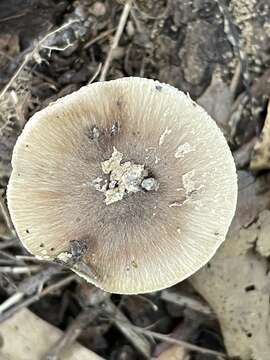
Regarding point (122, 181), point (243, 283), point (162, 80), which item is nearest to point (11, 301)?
point (122, 181)

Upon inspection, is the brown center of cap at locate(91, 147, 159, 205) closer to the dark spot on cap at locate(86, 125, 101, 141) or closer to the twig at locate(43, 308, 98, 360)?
the dark spot on cap at locate(86, 125, 101, 141)

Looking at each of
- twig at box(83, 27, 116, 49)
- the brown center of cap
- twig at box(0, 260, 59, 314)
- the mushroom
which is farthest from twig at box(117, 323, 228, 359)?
twig at box(83, 27, 116, 49)

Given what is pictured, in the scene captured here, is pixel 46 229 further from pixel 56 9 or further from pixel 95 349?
pixel 56 9

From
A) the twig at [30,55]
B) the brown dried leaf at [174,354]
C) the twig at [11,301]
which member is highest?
the twig at [30,55]

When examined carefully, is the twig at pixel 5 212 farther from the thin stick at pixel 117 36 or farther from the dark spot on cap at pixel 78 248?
the thin stick at pixel 117 36

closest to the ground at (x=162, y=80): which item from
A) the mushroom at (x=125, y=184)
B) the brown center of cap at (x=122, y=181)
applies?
the mushroom at (x=125, y=184)

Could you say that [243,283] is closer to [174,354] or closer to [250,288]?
[250,288]
